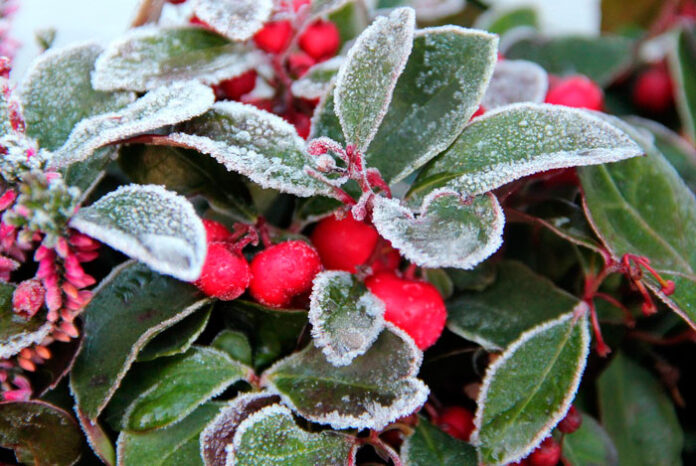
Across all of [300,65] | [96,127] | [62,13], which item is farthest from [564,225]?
[62,13]

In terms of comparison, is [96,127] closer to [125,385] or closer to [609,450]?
[125,385]

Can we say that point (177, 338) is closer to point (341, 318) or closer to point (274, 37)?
point (341, 318)

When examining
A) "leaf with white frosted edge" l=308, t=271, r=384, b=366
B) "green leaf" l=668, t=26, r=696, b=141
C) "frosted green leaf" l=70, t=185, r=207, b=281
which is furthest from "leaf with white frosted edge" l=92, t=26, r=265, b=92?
"green leaf" l=668, t=26, r=696, b=141

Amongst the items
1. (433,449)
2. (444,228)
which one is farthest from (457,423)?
(444,228)

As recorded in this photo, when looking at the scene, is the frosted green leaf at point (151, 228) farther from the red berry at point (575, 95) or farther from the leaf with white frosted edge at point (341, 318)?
the red berry at point (575, 95)

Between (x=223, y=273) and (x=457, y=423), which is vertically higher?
(x=223, y=273)

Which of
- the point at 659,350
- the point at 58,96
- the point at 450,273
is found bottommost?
the point at 659,350
